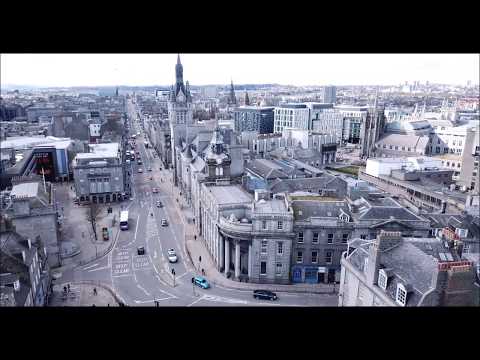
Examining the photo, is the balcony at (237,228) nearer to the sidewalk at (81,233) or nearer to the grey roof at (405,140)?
the sidewalk at (81,233)

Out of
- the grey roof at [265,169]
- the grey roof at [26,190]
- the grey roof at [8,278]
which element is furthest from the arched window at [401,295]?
the grey roof at [26,190]

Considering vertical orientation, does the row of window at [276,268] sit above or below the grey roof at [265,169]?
below

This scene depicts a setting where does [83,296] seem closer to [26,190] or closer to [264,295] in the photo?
[26,190]

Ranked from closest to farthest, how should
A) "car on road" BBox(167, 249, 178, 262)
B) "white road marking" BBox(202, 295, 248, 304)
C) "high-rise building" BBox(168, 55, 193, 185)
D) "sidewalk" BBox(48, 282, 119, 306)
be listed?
"sidewalk" BBox(48, 282, 119, 306)
"white road marking" BBox(202, 295, 248, 304)
"car on road" BBox(167, 249, 178, 262)
"high-rise building" BBox(168, 55, 193, 185)

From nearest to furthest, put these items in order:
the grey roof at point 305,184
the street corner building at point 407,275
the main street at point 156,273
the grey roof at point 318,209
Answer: the street corner building at point 407,275
the main street at point 156,273
the grey roof at point 318,209
the grey roof at point 305,184

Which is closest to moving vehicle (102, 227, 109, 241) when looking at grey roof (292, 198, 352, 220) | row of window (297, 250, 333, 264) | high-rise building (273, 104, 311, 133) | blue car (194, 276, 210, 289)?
blue car (194, 276, 210, 289)

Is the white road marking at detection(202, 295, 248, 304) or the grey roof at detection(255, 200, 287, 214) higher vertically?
the grey roof at detection(255, 200, 287, 214)

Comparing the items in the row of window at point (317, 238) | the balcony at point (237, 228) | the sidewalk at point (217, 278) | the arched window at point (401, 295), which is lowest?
the sidewalk at point (217, 278)

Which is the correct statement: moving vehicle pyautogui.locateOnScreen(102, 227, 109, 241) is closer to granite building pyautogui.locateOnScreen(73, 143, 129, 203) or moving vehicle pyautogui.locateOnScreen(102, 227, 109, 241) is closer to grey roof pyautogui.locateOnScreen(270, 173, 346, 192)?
granite building pyautogui.locateOnScreen(73, 143, 129, 203)
